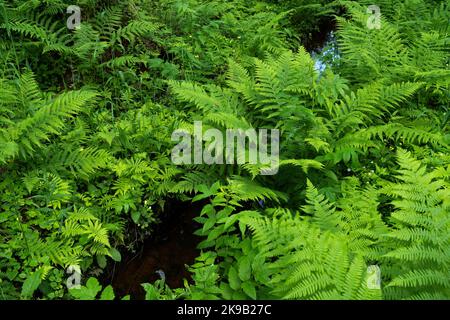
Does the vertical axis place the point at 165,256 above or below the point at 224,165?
Answer: below

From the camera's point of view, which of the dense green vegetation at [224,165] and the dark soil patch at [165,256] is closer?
the dense green vegetation at [224,165]

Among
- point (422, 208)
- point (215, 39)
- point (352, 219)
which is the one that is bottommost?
point (352, 219)

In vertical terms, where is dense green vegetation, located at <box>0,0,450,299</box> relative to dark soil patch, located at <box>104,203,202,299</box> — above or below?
above

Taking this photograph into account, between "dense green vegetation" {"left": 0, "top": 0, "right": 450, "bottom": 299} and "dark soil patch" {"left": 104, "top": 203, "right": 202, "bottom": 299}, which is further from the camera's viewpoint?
"dark soil patch" {"left": 104, "top": 203, "right": 202, "bottom": 299}

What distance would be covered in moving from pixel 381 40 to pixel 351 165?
1778mm

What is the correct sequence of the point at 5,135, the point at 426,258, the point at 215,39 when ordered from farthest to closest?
the point at 215,39
the point at 5,135
the point at 426,258

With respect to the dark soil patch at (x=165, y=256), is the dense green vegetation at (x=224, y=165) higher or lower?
higher

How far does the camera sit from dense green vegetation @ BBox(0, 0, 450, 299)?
110 inches

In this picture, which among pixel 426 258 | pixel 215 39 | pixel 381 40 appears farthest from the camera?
pixel 215 39

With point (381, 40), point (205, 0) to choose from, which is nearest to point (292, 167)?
point (381, 40)

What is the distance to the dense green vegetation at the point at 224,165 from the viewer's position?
281 centimetres

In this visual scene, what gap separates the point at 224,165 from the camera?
3992mm

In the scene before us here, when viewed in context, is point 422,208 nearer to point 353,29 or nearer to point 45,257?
point 45,257

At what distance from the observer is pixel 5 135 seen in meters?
3.55
